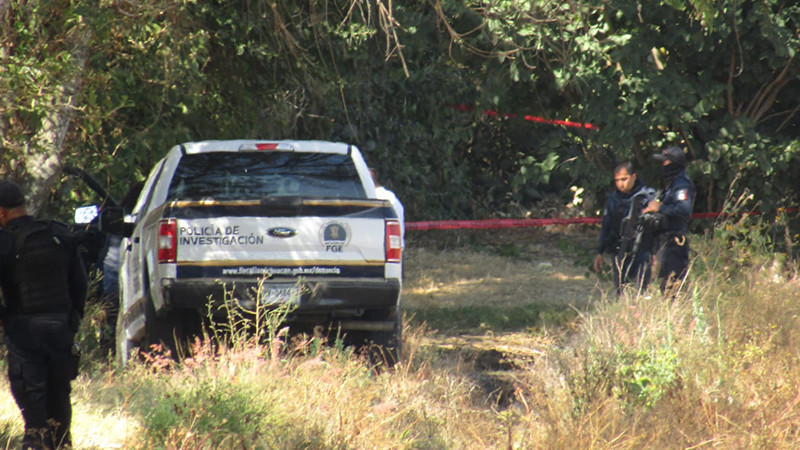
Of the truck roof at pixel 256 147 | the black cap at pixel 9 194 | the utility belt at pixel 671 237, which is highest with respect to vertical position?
the black cap at pixel 9 194

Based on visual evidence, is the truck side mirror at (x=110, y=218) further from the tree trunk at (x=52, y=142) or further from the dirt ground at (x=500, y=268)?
the dirt ground at (x=500, y=268)

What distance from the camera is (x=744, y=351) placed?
288 inches

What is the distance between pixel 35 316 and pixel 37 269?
0.78 ft

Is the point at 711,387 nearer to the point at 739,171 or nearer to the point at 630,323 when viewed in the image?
the point at 630,323

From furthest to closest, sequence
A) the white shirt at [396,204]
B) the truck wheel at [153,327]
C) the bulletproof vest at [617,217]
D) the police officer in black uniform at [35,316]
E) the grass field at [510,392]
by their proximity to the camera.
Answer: the bulletproof vest at [617,217] < the white shirt at [396,204] < the truck wheel at [153,327] < the grass field at [510,392] < the police officer in black uniform at [35,316]

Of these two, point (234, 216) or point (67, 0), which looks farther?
point (67, 0)

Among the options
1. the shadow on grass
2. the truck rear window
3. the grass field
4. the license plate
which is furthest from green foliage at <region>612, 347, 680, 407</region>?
the shadow on grass

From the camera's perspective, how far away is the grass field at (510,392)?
560cm

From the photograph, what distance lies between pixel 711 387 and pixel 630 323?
3.71 feet

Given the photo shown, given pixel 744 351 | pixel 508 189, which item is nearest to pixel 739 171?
pixel 744 351

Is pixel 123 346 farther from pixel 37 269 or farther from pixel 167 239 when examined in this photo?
pixel 37 269

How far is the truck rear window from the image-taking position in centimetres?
781

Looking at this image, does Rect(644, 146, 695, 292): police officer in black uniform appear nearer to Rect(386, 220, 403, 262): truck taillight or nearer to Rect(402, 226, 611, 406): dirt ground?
Rect(402, 226, 611, 406): dirt ground

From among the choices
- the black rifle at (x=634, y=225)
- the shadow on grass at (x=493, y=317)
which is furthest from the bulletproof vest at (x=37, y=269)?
the shadow on grass at (x=493, y=317)
